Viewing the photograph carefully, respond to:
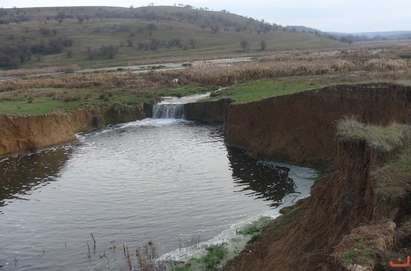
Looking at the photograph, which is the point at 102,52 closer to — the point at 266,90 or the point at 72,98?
the point at 72,98

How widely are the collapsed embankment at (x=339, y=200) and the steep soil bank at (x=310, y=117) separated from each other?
0.17 feet

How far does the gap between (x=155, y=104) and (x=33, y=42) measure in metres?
90.9

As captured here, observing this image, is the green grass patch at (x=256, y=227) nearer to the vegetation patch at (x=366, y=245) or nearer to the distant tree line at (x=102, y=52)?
the vegetation patch at (x=366, y=245)

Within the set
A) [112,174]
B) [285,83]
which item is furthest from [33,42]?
[112,174]

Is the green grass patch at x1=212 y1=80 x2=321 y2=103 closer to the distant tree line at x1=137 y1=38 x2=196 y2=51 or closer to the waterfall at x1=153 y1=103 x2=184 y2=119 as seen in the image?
the waterfall at x1=153 y1=103 x2=184 y2=119

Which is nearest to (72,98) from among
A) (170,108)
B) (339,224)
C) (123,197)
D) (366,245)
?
(170,108)

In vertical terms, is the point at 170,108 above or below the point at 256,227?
above

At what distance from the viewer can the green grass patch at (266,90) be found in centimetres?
3694

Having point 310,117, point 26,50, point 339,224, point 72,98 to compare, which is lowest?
point 72,98

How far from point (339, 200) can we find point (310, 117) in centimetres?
1721

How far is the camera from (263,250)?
16500 millimetres

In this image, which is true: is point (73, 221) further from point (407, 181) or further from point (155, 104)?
point (155, 104)

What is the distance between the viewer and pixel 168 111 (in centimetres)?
5034

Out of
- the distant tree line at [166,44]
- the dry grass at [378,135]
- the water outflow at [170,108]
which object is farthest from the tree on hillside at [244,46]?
the dry grass at [378,135]
